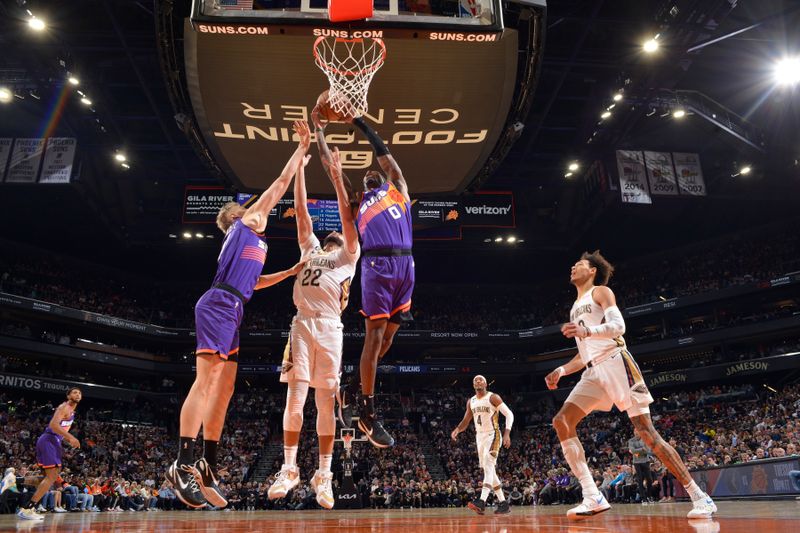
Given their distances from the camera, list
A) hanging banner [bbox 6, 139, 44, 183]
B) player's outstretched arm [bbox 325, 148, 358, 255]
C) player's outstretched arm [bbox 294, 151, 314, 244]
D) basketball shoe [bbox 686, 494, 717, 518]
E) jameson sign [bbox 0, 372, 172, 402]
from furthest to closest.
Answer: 1. jameson sign [bbox 0, 372, 172, 402]
2. hanging banner [bbox 6, 139, 44, 183]
3. player's outstretched arm [bbox 294, 151, 314, 244]
4. basketball shoe [bbox 686, 494, 717, 518]
5. player's outstretched arm [bbox 325, 148, 358, 255]

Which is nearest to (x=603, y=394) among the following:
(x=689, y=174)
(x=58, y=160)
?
(x=689, y=174)

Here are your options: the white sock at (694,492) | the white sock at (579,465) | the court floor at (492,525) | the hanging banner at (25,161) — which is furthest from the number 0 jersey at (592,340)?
the hanging banner at (25,161)

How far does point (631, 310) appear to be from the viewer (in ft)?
102

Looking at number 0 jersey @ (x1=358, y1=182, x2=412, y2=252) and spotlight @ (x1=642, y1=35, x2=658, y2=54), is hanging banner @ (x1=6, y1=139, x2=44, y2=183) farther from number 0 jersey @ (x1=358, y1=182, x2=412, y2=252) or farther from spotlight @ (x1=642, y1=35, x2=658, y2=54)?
spotlight @ (x1=642, y1=35, x2=658, y2=54)

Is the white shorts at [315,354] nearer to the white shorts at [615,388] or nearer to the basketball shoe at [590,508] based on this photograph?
the white shorts at [615,388]

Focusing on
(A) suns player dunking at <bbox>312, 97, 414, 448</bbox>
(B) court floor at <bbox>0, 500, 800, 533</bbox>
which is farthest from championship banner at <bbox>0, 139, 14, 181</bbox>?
(A) suns player dunking at <bbox>312, 97, 414, 448</bbox>

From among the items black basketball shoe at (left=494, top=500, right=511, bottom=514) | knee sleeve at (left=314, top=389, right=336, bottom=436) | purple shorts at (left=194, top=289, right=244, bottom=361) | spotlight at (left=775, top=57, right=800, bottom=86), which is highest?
spotlight at (left=775, top=57, right=800, bottom=86)

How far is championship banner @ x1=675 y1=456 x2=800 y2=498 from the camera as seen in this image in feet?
40.5

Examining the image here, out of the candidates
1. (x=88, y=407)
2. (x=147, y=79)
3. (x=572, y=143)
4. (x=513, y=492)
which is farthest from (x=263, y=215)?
(x=88, y=407)

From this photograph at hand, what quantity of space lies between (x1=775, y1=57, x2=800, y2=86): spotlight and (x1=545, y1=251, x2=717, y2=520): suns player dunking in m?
15.7

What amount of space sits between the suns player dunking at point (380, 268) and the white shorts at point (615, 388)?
2204 millimetres

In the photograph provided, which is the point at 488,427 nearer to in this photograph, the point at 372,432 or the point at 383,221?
the point at 372,432

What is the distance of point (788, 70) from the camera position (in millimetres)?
A: 17641

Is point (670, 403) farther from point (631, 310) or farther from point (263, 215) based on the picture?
point (263, 215)
